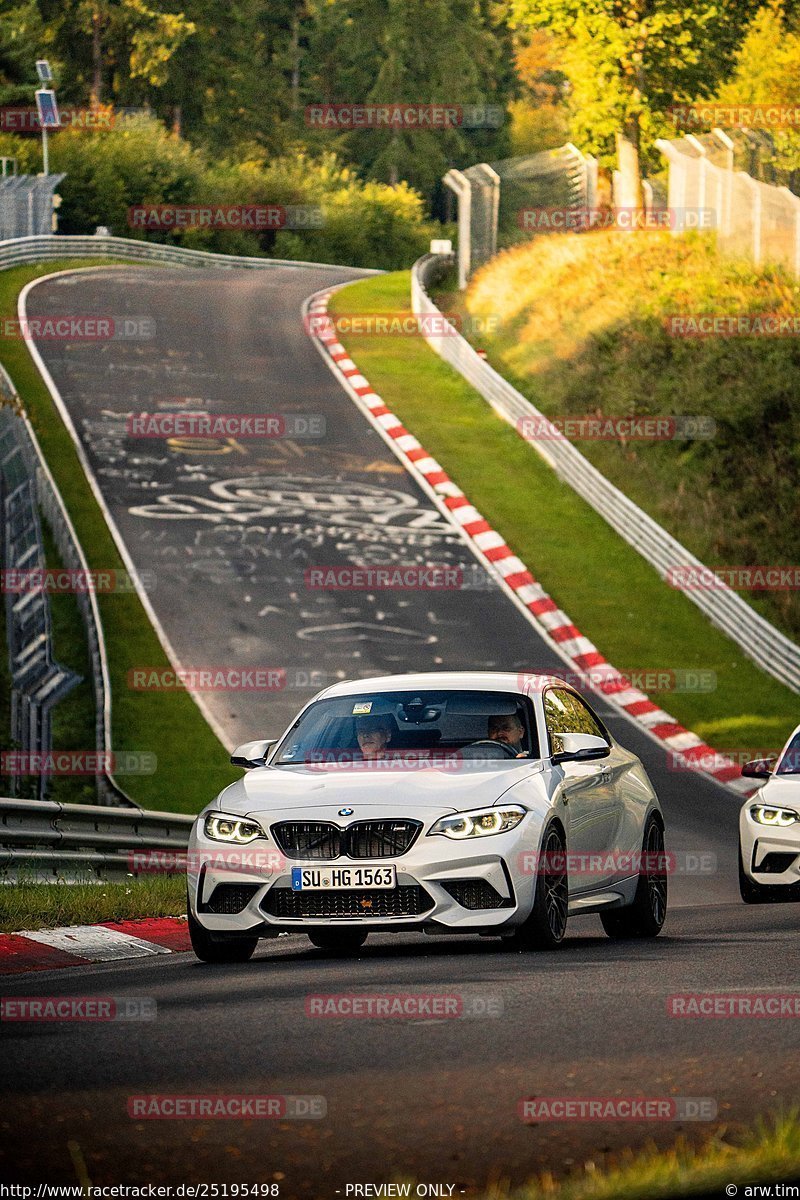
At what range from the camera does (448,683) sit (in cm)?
1142

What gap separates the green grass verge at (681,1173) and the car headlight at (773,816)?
841 cm

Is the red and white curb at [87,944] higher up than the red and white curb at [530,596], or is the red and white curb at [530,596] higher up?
the red and white curb at [87,944]

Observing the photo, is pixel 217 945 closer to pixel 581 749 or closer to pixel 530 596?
pixel 581 749

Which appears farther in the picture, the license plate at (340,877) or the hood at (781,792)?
the hood at (781,792)

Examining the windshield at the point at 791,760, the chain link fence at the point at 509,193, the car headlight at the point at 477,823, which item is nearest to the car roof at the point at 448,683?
the car headlight at the point at 477,823

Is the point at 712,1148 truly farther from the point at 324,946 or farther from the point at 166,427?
the point at 166,427

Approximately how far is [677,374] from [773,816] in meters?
23.8

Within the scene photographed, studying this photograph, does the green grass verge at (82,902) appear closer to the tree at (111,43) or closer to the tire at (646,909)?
the tire at (646,909)

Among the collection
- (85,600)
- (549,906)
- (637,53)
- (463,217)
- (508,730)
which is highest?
(637,53)

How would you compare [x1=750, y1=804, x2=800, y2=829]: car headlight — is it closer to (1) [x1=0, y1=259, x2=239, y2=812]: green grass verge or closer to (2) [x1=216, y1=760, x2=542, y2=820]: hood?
(2) [x1=216, y1=760, x2=542, y2=820]: hood

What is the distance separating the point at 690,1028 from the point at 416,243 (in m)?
90.2

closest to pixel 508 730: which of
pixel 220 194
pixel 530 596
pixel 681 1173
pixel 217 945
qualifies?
pixel 217 945

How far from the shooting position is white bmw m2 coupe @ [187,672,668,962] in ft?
32.8

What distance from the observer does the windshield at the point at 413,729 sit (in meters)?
11.0
